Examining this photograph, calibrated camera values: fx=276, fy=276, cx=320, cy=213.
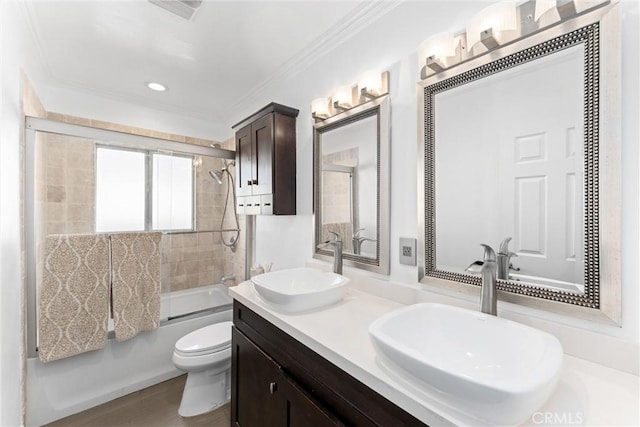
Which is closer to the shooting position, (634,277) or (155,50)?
(634,277)

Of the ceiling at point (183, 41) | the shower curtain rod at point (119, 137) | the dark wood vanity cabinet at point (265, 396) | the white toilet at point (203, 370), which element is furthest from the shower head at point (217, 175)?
the dark wood vanity cabinet at point (265, 396)

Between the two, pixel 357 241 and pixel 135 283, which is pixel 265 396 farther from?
pixel 135 283

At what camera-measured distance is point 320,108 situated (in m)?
1.78

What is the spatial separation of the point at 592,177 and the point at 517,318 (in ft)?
1.72

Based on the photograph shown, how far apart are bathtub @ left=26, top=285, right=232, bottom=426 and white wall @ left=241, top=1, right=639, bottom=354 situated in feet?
2.67

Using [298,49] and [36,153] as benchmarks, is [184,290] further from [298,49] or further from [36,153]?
[298,49]

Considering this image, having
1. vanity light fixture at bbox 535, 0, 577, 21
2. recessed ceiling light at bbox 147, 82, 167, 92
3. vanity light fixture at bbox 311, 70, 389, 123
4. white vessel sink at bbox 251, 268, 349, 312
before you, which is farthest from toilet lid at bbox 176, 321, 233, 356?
vanity light fixture at bbox 535, 0, 577, 21

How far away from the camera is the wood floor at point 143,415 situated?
1789 millimetres

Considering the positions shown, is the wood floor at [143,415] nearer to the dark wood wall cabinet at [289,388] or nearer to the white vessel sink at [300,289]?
the dark wood wall cabinet at [289,388]

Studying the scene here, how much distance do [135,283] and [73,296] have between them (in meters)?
0.36

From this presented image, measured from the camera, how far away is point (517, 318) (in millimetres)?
995

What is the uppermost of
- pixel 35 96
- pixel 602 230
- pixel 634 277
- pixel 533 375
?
pixel 35 96

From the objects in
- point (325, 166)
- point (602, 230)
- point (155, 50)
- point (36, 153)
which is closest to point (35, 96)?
point (36, 153)

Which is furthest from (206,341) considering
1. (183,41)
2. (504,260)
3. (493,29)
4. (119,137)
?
(493,29)
